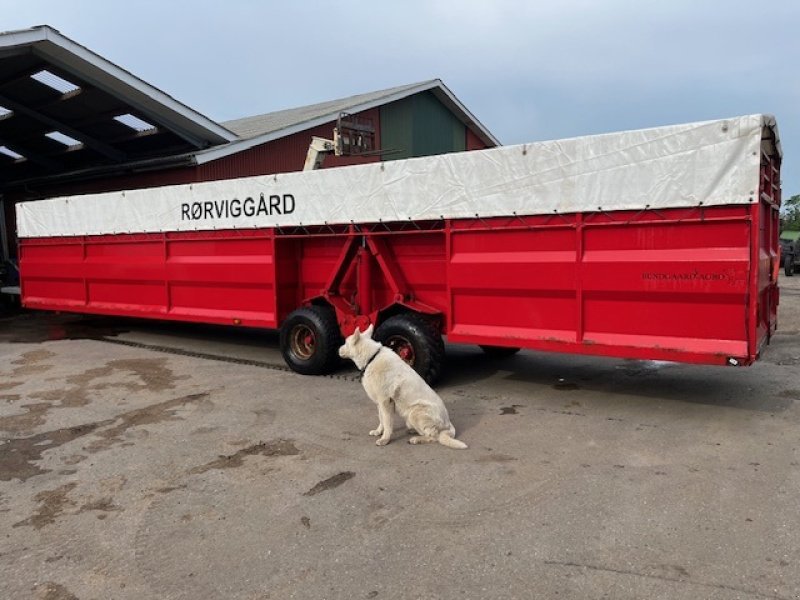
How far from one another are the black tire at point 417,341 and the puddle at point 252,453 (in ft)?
6.77

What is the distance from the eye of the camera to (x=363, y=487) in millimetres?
4340

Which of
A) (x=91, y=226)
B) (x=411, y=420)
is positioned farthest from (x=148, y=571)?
(x=91, y=226)

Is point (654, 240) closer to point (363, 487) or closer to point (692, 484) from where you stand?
point (692, 484)

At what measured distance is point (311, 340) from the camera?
319 inches

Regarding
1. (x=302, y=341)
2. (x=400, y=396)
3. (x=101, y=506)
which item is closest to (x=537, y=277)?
(x=400, y=396)

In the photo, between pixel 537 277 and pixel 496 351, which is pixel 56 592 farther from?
pixel 496 351

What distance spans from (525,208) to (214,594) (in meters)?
4.60

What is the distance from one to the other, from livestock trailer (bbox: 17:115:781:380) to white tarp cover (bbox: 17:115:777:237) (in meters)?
0.01

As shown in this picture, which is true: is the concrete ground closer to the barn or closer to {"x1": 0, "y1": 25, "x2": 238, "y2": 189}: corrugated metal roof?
the barn

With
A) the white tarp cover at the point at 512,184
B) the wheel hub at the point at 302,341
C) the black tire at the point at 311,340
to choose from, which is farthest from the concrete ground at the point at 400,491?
the white tarp cover at the point at 512,184

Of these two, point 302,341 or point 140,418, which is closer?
point 140,418

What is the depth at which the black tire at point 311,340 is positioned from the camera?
7754 millimetres

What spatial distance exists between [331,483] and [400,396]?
3.36 feet

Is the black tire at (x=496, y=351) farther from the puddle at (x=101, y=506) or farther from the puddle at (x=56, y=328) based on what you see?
the puddle at (x=56, y=328)
